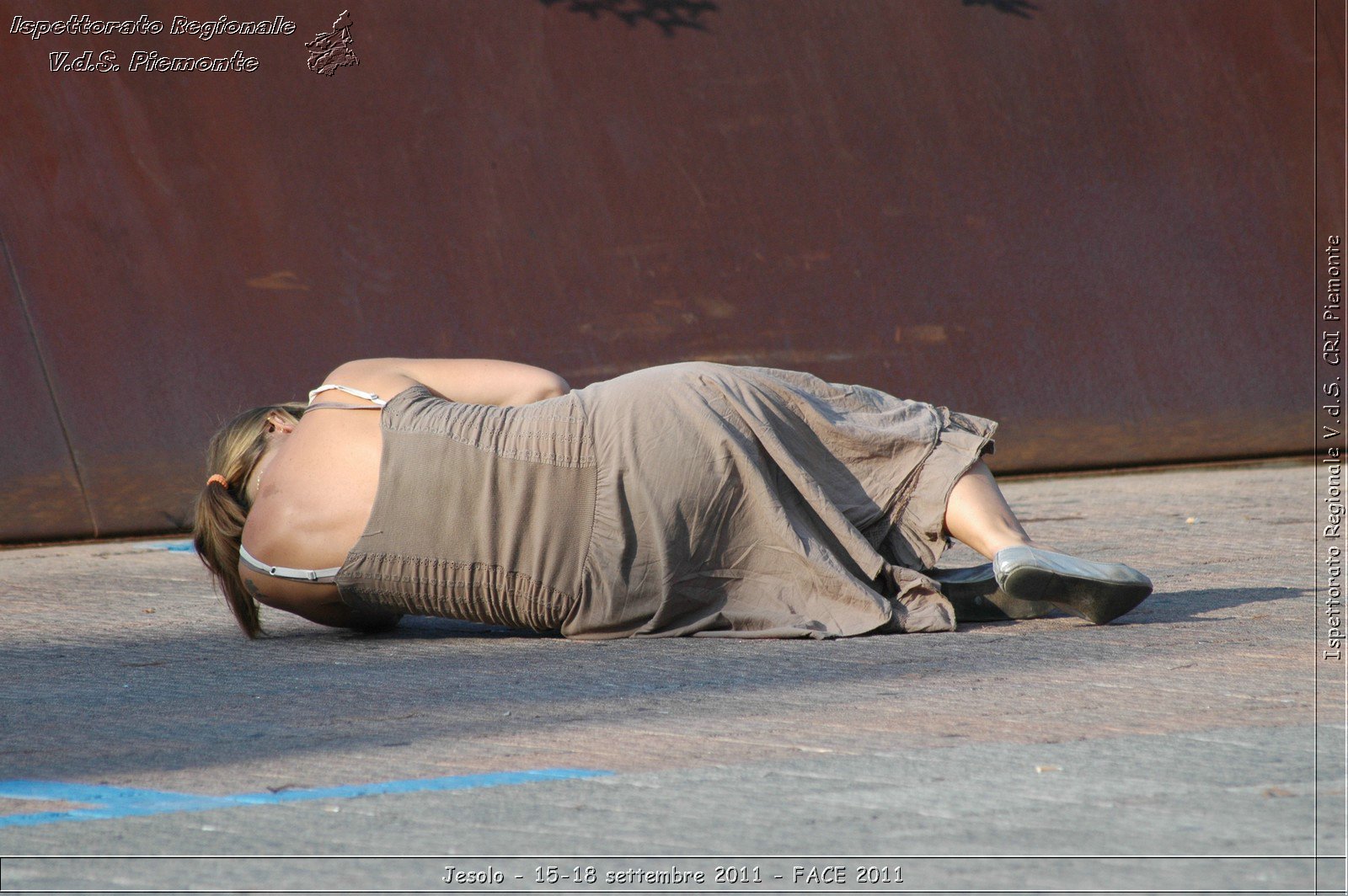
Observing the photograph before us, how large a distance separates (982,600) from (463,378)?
1271mm

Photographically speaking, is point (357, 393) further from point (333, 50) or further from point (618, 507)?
point (333, 50)

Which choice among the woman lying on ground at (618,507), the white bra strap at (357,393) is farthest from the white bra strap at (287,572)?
the white bra strap at (357,393)

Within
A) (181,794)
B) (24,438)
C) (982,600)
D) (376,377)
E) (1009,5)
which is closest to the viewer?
(181,794)

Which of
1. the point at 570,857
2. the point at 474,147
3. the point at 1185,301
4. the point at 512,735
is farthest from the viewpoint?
the point at 1185,301

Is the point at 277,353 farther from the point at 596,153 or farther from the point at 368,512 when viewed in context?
the point at 368,512

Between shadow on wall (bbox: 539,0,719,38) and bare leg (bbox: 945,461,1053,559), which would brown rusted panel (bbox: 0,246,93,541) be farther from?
bare leg (bbox: 945,461,1053,559)

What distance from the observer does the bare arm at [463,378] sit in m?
3.05

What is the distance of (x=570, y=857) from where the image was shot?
1.62 m

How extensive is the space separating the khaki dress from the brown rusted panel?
269cm

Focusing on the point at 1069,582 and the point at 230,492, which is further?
the point at 230,492

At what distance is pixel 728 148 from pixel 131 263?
95.9 inches

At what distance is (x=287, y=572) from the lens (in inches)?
118

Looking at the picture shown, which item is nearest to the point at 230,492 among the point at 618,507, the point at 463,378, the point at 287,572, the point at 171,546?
the point at 287,572

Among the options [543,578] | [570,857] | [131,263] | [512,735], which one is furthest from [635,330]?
[570,857]
